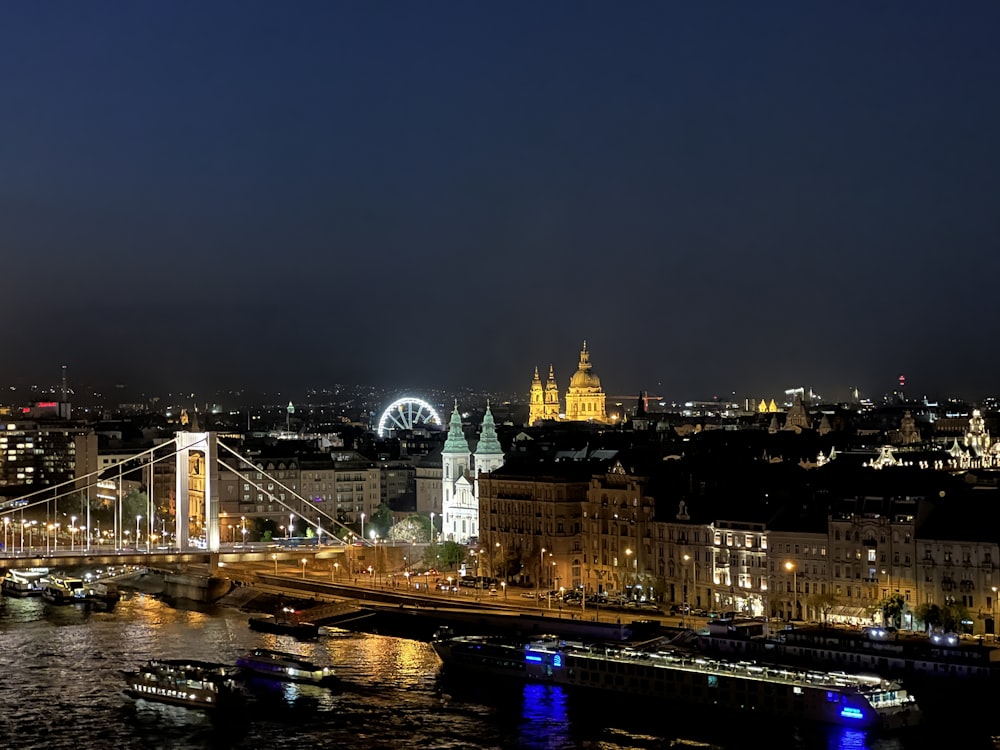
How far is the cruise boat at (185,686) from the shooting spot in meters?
50.1

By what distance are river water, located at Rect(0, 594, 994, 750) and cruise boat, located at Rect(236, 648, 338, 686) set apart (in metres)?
0.45

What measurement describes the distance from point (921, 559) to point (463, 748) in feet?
64.0

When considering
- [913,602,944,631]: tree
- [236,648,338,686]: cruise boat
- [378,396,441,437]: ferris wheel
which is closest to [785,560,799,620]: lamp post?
[913,602,944,631]: tree

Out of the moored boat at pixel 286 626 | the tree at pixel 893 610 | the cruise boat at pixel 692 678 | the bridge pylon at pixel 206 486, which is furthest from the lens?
the bridge pylon at pixel 206 486

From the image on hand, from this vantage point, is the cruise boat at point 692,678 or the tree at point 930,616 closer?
the cruise boat at point 692,678

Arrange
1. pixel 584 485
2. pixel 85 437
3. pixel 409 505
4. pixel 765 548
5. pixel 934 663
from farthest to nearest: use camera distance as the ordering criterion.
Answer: pixel 85 437 < pixel 409 505 < pixel 584 485 < pixel 765 548 < pixel 934 663

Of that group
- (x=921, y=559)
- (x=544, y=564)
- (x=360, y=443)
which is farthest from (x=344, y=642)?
(x=360, y=443)

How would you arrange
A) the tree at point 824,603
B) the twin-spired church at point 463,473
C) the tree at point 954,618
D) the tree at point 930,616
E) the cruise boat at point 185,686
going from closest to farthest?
the cruise boat at point 185,686 → the tree at point 954,618 → the tree at point 930,616 → the tree at point 824,603 → the twin-spired church at point 463,473

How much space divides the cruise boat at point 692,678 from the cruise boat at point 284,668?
4268 millimetres

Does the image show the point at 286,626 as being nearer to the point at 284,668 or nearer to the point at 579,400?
the point at 284,668

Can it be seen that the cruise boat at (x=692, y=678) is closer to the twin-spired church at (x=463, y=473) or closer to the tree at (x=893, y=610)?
the tree at (x=893, y=610)

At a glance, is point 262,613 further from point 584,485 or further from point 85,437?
point 85,437

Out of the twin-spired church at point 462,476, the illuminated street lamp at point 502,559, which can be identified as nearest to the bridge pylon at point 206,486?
the illuminated street lamp at point 502,559

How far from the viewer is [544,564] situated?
72.7 metres
